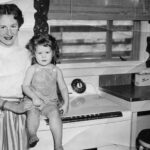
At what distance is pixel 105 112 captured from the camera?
6.98 ft

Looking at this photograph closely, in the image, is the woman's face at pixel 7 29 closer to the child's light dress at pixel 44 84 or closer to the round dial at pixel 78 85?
the child's light dress at pixel 44 84

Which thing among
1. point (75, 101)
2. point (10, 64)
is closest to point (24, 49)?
point (10, 64)

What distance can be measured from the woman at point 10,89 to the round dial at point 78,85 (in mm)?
731

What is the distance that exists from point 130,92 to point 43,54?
98 cm

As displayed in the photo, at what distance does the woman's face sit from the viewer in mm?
1854

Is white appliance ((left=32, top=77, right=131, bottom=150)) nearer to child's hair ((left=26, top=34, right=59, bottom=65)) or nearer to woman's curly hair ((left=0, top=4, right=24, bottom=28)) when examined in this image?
child's hair ((left=26, top=34, right=59, bottom=65))

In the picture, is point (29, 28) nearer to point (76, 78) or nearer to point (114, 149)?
point (76, 78)

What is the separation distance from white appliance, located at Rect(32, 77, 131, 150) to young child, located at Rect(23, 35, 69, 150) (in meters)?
0.09

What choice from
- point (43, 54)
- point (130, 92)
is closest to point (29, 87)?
point (43, 54)

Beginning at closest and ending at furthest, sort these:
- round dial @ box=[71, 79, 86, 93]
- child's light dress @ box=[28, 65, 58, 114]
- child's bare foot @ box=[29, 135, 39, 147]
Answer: child's bare foot @ box=[29, 135, 39, 147], child's light dress @ box=[28, 65, 58, 114], round dial @ box=[71, 79, 86, 93]

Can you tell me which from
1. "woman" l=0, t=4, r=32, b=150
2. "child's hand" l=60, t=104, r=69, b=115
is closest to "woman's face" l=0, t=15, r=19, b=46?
"woman" l=0, t=4, r=32, b=150

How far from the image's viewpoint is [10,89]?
6.24ft

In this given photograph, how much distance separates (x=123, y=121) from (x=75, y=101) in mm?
469

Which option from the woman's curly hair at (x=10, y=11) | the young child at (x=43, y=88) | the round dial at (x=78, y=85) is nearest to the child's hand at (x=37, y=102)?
the young child at (x=43, y=88)
